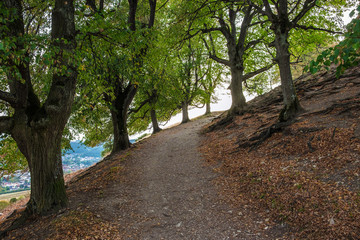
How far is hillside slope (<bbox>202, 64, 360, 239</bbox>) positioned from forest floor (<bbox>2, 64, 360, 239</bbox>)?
2 cm

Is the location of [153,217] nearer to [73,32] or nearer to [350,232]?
[350,232]

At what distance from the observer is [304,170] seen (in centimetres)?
605

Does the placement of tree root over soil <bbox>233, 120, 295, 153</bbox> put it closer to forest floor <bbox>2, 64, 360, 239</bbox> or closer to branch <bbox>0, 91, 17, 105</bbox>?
forest floor <bbox>2, 64, 360, 239</bbox>

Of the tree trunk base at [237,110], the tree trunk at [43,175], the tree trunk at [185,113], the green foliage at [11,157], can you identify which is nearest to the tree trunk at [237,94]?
the tree trunk base at [237,110]

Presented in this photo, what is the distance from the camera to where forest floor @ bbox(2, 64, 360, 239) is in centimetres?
468

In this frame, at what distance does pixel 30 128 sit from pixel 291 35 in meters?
18.7

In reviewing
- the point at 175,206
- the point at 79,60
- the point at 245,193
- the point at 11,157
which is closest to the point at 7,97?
the point at 79,60

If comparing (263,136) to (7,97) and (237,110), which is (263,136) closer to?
(237,110)

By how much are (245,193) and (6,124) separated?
23.2ft

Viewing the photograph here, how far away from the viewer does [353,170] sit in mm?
5215

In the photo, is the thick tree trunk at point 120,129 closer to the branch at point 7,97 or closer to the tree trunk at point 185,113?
the branch at point 7,97

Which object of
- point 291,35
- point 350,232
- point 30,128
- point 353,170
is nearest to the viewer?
point 350,232

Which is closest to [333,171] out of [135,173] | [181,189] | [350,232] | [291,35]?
[350,232]

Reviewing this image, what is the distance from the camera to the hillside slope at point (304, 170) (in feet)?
14.3
